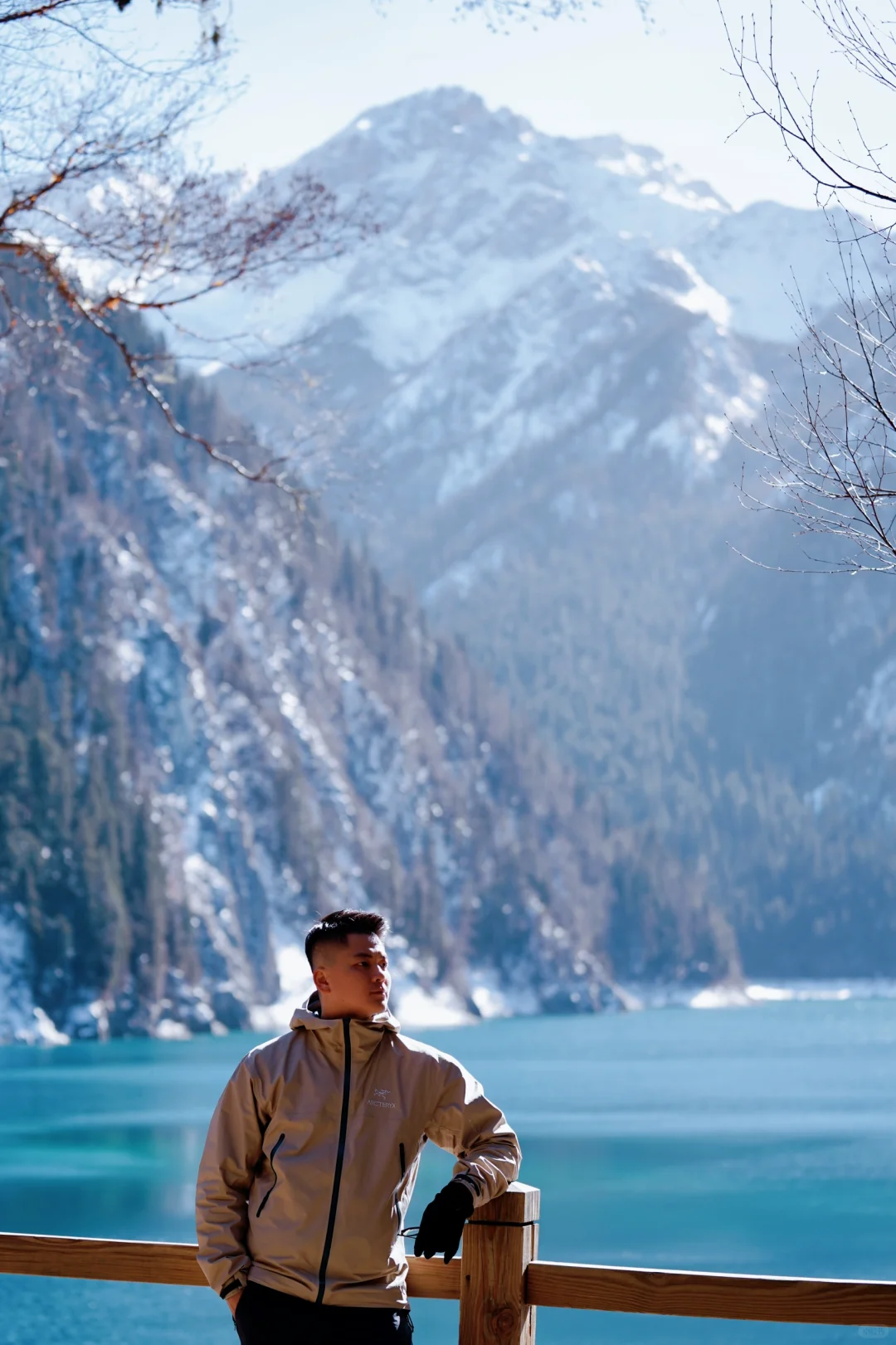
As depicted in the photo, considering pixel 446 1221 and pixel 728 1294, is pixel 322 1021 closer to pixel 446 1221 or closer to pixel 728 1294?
pixel 446 1221

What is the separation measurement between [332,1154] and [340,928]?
54 cm

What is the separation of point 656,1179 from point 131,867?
6008 centimetres

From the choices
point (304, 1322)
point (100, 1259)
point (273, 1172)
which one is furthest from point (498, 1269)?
point (100, 1259)

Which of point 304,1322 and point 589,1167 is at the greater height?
point 304,1322

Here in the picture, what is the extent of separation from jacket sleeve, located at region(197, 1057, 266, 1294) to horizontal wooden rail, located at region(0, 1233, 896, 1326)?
211mm

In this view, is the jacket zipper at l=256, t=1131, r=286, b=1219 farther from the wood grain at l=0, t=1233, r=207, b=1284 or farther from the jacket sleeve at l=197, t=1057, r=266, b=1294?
the wood grain at l=0, t=1233, r=207, b=1284

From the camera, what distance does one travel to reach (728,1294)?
13.3ft

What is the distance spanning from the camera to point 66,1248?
14.8 feet

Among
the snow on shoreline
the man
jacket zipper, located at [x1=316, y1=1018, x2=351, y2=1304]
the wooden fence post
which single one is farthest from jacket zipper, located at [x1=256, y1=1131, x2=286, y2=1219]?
the snow on shoreline

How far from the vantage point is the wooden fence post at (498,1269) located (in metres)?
4.17

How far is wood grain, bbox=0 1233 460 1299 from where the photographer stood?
430 centimetres

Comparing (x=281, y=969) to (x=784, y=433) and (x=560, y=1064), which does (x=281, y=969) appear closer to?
(x=560, y=1064)

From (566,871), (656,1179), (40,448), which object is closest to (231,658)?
(40,448)

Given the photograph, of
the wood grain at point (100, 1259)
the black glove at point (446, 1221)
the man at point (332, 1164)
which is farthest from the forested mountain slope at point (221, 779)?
the black glove at point (446, 1221)
